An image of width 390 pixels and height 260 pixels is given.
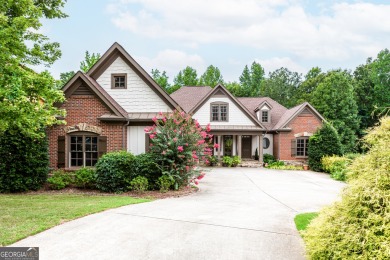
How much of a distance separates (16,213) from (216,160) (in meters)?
18.1

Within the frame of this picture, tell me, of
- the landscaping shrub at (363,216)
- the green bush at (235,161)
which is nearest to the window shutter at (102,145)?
the landscaping shrub at (363,216)

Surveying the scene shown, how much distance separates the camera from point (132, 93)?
16.2 metres

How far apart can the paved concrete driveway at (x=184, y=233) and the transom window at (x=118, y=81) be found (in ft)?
27.6

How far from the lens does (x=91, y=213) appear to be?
8.13 metres

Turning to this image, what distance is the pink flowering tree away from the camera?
477 inches

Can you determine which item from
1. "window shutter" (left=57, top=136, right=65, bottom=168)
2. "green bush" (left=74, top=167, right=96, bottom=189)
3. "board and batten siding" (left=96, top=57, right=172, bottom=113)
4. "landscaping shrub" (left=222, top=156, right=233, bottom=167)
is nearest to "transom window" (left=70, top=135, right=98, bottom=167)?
"window shutter" (left=57, top=136, right=65, bottom=168)

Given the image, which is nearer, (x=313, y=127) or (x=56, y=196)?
(x=56, y=196)

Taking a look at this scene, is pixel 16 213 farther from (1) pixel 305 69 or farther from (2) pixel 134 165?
(1) pixel 305 69

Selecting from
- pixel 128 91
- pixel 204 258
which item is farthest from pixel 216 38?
pixel 204 258

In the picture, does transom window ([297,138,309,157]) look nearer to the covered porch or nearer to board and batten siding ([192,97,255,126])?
the covered porch

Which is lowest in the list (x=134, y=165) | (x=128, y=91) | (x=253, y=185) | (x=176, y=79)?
(x=253, y=185)

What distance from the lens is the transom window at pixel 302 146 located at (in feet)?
87.4

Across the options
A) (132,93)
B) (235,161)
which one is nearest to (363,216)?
(132,93)

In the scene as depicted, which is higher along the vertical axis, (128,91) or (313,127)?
(128,91)
